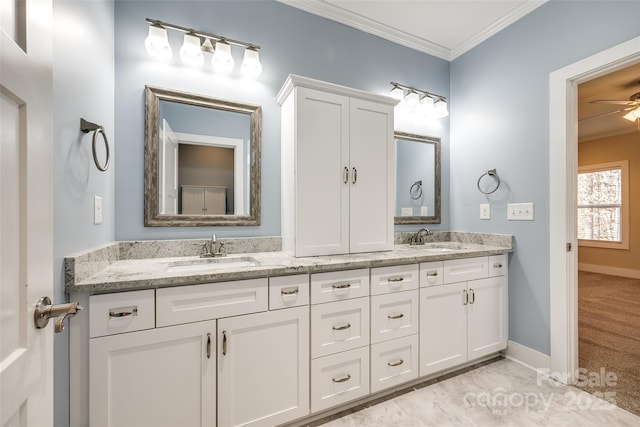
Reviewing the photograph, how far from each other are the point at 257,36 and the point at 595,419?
313 cm

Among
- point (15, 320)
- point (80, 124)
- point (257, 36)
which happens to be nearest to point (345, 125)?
point (257, 36)

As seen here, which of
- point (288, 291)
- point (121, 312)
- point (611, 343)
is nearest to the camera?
point (121, 312)

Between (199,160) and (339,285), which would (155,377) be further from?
(199,160)

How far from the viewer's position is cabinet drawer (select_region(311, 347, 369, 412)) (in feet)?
5.08

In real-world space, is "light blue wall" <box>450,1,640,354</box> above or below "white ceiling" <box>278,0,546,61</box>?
below

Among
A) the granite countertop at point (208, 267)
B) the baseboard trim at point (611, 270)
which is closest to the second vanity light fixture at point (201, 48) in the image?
the granite countertop at point (208, 267)

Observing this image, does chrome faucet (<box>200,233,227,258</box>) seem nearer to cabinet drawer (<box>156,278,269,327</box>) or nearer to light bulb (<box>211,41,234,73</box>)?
cabinet drawer (<box>156,278,269,327</box>)

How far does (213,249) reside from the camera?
184 centimetres

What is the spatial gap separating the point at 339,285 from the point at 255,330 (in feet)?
1.64

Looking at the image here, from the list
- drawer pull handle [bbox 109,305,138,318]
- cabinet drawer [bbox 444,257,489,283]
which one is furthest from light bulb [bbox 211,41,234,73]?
cabinet drawer [bbox 444,257,489,283]

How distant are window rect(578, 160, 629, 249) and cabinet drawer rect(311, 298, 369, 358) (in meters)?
6.05

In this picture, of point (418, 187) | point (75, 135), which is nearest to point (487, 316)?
point (418, 187)

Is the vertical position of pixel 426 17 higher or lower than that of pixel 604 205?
higher

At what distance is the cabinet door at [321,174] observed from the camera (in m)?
1.80
